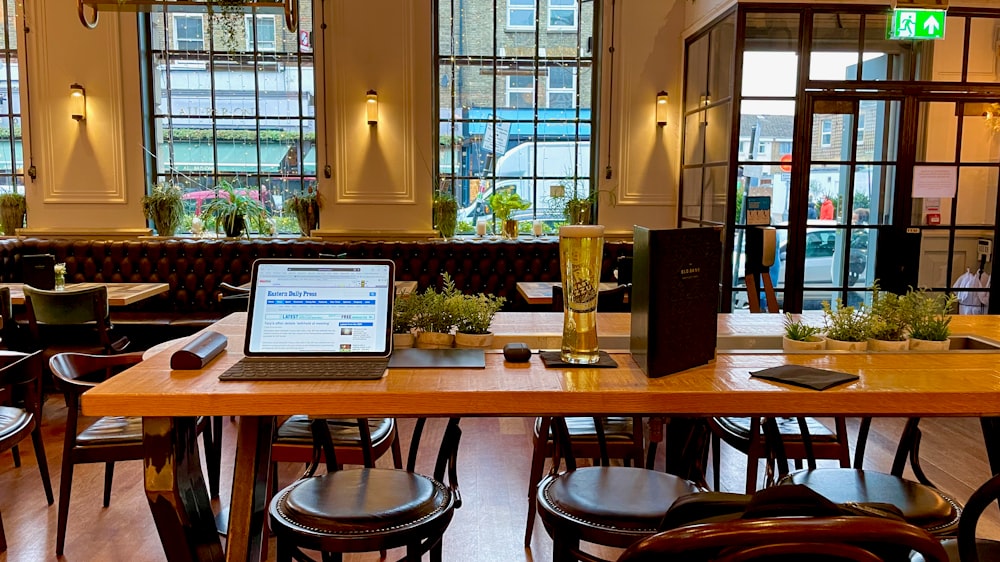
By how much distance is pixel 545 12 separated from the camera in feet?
22.2

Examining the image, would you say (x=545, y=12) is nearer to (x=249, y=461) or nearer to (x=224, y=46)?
(x=224, y=46)

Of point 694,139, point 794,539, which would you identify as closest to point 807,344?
point 794,539

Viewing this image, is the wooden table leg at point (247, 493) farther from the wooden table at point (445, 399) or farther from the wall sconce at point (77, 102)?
the wall sconce at point (77, 102)

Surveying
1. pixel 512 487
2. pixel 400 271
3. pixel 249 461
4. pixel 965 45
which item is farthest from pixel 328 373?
pixel 965 45

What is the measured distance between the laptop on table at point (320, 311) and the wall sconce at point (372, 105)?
461 cm

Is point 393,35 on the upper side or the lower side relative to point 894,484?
upper

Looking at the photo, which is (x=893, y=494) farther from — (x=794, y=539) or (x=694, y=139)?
(x=694, y=139)

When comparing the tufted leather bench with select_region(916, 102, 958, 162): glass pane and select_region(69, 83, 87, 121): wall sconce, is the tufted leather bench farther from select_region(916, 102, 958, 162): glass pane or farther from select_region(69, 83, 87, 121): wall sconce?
select_region(916, 102, 958, 162): glass pane

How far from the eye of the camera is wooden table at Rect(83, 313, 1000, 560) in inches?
63.7

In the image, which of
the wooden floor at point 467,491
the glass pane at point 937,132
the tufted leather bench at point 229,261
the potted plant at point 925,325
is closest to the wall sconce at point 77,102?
the tufted leather bench at point 229,261

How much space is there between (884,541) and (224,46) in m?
6.70

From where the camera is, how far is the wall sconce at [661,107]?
649cm

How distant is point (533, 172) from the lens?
22.5 ft

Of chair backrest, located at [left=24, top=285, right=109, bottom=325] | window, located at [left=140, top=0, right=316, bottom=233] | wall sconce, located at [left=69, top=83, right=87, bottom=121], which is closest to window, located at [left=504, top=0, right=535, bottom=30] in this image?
window, located at [left=140, top=0, right=316, bottom=233]
